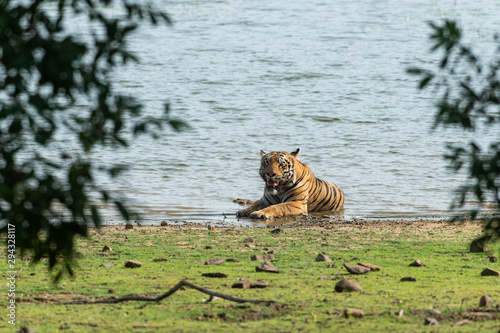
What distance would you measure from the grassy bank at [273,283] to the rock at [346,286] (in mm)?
60

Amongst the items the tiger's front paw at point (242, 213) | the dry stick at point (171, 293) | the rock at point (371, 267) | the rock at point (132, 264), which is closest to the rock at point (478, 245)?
the rock at point (371, 267)

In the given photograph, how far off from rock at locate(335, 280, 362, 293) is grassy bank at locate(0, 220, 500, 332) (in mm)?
60

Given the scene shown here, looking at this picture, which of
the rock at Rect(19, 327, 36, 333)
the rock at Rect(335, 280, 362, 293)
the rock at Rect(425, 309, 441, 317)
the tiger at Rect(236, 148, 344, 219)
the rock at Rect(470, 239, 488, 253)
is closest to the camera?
the rock at Rect(470, 239, 488, 253)

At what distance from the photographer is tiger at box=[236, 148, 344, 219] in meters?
11.3

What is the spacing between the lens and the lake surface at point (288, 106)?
1251 centimetres

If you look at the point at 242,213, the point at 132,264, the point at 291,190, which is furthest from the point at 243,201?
the point at 132,264

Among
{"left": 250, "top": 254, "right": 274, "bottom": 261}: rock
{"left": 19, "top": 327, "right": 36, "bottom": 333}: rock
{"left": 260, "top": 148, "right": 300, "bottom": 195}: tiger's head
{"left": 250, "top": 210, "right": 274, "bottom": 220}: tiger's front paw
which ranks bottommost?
{"left": 250, "top": 210, "right": 274, "bottom": 220}: tiger's front paw

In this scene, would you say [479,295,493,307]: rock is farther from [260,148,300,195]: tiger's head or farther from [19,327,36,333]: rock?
[260,148,300,195]: tiger's head

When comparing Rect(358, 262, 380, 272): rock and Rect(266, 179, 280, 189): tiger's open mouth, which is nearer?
Rect(358, 262, 380, 272): rock

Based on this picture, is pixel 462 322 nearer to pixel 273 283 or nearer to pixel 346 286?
pixel 346 286

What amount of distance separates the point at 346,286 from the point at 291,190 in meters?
6.12

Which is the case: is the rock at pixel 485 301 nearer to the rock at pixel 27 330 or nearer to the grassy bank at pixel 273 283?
the grassy bank at pixel 273 283

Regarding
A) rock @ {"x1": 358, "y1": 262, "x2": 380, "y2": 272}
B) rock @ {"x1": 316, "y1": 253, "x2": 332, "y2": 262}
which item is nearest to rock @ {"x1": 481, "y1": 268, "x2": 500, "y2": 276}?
rock @ {"x1": 358, "y1": 262, "x2": 380, "y2": 272}

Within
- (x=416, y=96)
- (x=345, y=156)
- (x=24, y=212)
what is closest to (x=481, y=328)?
(x=24, y=212)
